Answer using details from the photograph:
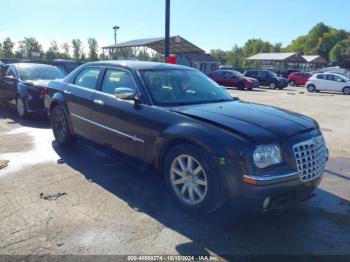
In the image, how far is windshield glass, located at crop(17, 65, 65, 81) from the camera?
32.5ft

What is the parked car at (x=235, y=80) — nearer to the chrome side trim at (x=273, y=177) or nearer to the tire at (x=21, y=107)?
the tire at (x=21, y=107)

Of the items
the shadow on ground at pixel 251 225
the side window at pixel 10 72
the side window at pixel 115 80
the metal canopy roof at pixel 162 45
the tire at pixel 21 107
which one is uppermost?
the metal canopy roof at pixel 162 45

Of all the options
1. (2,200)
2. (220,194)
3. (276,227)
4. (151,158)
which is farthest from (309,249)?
(2,200)

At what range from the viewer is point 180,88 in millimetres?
4855

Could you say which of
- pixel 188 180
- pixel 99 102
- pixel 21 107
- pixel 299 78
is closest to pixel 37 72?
pixel 21 107

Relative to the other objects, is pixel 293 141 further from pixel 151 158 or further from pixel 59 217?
pixel 59 217

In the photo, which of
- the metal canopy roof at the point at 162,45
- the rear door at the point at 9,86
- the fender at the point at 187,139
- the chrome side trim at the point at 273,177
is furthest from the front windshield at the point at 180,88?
the metal canopy roof at the point at 162,45

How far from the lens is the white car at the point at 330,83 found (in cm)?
2697

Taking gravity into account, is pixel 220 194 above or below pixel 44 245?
above

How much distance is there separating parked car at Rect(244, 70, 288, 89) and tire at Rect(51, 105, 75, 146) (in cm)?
2560

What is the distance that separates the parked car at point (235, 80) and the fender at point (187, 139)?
2326 centimetres

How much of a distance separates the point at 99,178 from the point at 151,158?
1143 mm

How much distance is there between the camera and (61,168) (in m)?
5.46

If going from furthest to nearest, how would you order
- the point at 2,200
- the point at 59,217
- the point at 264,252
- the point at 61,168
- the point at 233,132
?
the point at 61,168
the point at 2,200
the point at 59,217
the point at 233,132
the point at 264,252
